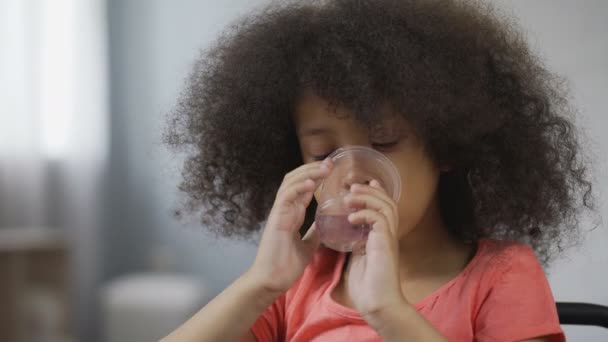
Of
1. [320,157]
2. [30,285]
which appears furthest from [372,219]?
[30,285]

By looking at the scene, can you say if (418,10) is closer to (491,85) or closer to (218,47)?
(491,85)

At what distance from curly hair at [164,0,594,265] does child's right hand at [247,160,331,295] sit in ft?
0.34

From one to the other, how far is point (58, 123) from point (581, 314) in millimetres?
1681

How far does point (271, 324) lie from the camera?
3.10 ft

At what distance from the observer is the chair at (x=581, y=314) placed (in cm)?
87

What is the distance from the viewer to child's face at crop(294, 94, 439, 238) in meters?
0.81

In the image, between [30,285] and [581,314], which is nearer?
[30,285]

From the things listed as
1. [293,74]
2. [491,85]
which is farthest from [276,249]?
[491,85]

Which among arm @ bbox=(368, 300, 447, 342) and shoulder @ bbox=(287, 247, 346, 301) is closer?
arm @ bbox=(368, 300, 447, 342)

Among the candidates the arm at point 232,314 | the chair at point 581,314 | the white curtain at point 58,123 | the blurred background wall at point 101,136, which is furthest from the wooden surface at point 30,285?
the white curtain at point 58,123

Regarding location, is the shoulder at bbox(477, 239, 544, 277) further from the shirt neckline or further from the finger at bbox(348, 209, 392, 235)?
the finger at bbox(348, 209, 392, 235)

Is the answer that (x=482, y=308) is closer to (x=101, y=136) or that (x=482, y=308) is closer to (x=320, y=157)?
(x=320, y=157)

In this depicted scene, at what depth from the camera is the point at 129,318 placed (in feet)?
6.81

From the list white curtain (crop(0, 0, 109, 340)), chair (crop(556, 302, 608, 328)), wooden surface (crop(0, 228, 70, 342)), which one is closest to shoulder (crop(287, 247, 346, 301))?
chair (crop(556, 302, 608, 328))
